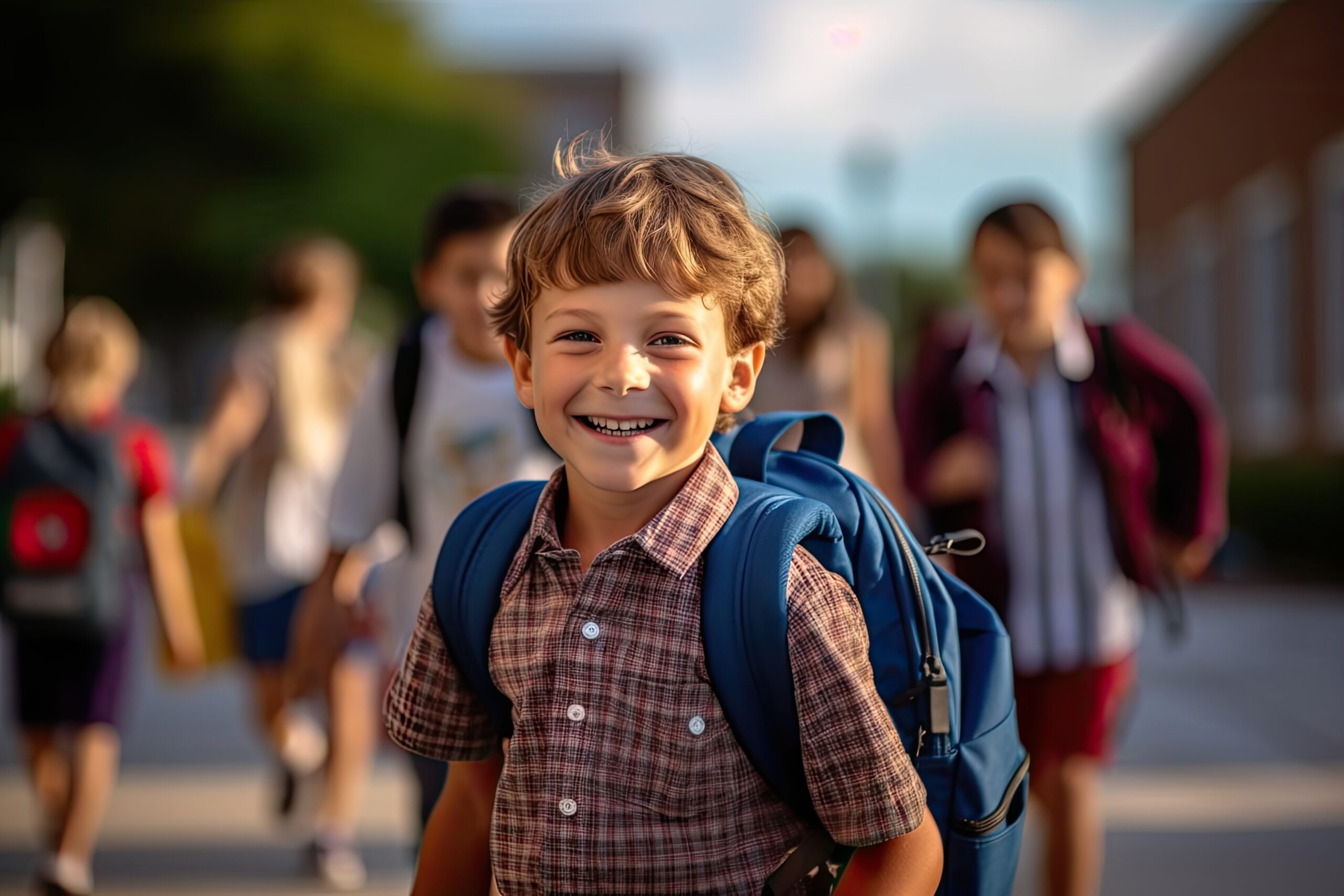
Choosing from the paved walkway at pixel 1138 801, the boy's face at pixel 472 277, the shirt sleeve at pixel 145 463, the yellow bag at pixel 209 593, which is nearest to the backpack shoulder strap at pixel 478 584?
the boy's face at pixel 472 277

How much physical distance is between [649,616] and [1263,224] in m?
19.6

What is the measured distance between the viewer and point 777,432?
202cm

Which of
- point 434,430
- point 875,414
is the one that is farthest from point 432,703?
point 875,414

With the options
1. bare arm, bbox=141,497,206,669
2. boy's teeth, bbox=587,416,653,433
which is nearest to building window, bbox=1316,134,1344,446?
bare arm, bbox=141,497,206,669

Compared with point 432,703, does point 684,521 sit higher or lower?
higher

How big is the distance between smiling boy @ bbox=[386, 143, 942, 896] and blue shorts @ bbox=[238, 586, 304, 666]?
3.73m

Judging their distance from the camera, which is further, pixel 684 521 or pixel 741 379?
pixel 741 379

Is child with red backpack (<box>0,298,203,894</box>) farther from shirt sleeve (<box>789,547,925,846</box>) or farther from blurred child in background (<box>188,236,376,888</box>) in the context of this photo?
shirt sleeve (<box>789,547,925,846</box>)

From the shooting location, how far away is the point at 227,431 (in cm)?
559

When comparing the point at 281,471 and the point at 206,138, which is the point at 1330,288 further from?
the point at 206,138

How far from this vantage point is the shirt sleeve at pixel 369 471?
11.9 feet

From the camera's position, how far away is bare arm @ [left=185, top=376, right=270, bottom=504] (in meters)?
5.58

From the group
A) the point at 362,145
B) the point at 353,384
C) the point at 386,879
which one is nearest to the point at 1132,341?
the point at 386,879

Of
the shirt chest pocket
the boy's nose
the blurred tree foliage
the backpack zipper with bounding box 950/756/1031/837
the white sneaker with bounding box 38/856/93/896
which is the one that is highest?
the blurred tree foliage
